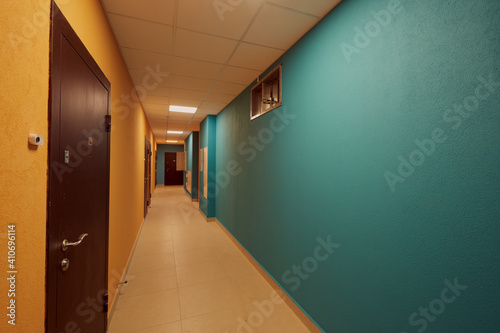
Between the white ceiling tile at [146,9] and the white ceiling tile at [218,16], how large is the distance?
99 millimetres

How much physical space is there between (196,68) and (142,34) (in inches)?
33.0

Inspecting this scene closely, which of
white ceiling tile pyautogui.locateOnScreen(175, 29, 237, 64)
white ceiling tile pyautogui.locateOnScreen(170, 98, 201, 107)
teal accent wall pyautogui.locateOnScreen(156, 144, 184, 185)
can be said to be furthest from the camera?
teal accent wall pyautogui.locateOnScreen(156, 144, 184, 185)

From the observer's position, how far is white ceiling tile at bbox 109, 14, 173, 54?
1970 millimetres

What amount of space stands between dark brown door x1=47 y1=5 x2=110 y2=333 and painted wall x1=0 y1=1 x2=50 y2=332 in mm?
54

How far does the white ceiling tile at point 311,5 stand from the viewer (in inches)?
67.2

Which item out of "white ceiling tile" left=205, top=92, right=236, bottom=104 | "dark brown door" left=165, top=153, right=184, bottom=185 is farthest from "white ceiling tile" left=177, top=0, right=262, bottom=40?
"dark brown door" left=165, top=153, right=184, bottom=185

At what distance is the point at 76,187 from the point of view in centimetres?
128

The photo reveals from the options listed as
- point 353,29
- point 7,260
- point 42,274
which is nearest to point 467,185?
point 353,29

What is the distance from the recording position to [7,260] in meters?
0.72

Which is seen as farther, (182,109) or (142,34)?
(182,109)

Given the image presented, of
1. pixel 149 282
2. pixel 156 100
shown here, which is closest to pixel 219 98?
pixel 156 100

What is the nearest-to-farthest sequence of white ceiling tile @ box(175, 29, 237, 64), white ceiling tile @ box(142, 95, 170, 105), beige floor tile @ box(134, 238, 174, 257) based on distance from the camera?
white ceiling tile @ box(175, 29, 237, 64) → beige floor tile @ box(134, 238, 174, 257) → white ceiling tile @ box(142, 95, 170, 105)

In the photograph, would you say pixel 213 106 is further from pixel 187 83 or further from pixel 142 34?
pixel 142 34

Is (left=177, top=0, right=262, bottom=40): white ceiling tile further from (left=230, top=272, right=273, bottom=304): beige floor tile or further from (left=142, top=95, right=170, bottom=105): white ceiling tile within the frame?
(left=230, top=272, right=273, bottom=304): beige floor tile
